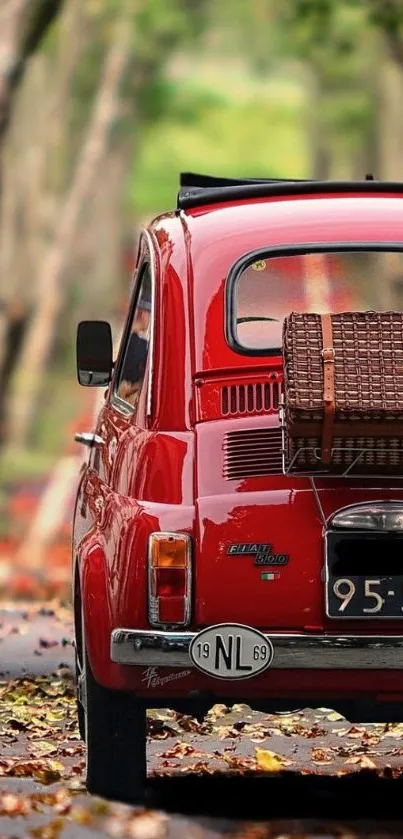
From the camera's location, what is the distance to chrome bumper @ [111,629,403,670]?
23.6 feet

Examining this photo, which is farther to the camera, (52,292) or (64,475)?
(52,292)

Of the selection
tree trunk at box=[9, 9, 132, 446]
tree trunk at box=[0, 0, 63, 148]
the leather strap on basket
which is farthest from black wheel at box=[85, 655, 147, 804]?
tree trunk at box=[9, 9, 132, 446]

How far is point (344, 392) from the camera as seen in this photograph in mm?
6965

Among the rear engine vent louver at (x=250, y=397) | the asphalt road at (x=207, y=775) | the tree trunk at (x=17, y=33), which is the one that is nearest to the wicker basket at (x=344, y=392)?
the rear engine vent louver at (x=250, y=397)

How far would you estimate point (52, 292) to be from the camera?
133ft

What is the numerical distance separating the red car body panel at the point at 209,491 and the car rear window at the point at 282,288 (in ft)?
0.15

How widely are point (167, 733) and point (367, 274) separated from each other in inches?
106

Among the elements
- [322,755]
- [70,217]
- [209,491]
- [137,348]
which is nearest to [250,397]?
[209,491]

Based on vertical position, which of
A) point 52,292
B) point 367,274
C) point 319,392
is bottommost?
point 319,392

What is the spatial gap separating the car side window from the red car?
0.02 m

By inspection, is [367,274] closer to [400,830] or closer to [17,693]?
[400,830]

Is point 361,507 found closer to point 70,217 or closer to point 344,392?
point 344,392

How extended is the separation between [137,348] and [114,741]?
1.51 m

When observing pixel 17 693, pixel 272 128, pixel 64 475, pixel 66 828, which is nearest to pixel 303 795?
pixel 66 828
